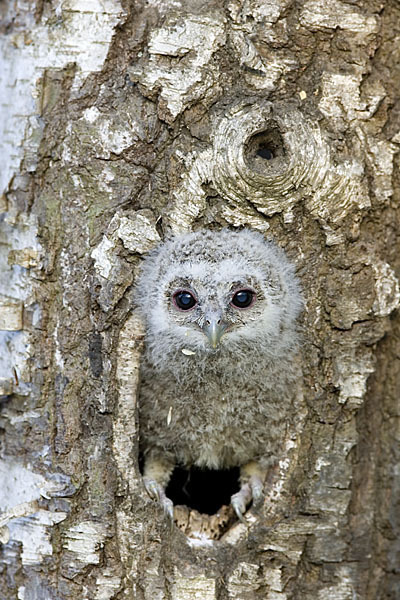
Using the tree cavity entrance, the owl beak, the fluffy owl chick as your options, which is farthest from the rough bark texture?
the tree cavity entrance

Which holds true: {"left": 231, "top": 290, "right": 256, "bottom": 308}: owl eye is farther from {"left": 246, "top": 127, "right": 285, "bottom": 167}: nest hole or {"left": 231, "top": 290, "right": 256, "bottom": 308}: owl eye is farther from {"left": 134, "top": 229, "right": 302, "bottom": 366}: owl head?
{"left": 246, "top": 127, "right": 285, "bottom": 167}: nest hole

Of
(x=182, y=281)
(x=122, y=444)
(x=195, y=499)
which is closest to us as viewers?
(x=122, y=444)

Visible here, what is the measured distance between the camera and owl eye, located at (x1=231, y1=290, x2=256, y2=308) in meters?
3.53

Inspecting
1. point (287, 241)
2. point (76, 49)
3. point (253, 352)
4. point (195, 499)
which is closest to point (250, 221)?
point (287, 241)

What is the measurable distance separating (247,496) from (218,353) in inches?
26.8

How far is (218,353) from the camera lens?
3617 millimetres

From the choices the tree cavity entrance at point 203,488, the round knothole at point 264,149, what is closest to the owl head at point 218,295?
the round knothole at point 264,149

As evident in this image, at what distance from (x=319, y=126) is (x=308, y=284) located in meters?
0.69

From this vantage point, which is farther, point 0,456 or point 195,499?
point 195,499

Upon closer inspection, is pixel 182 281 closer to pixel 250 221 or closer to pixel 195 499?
pixel 250 221

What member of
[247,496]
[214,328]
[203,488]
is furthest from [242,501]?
[214,328]

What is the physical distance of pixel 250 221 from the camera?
11.1 ft

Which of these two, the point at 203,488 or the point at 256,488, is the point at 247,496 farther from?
the point at 203,488

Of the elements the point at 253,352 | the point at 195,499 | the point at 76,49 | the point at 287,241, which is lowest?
the point at 195,499
